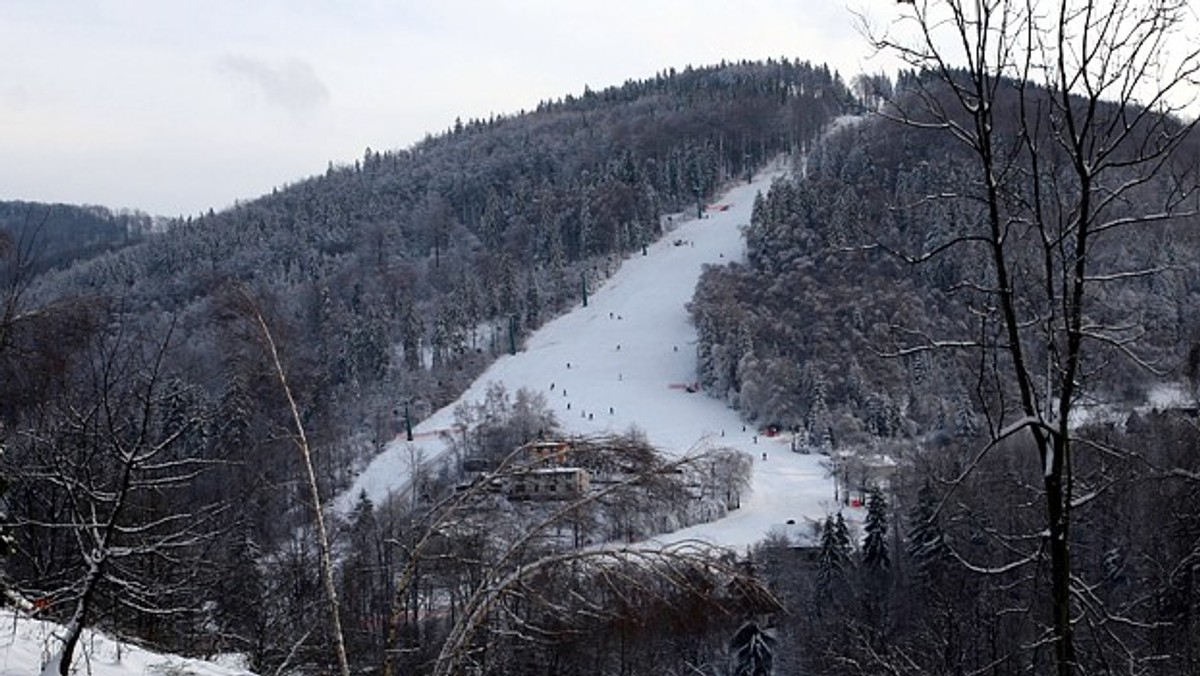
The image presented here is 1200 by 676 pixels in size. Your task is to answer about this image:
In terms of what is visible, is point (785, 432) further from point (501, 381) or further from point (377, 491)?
point (377, 491)

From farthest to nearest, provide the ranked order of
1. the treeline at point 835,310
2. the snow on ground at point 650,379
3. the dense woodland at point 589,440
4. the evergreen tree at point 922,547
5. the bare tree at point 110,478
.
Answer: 1. the treeline at point 835,310
2. the snow on ground at point 650,379
3. the evergreen tree at point 922,547
4. the bare tree at point 110,478
5. the dense woodland at point 589,440

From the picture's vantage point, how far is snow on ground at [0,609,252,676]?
509cm

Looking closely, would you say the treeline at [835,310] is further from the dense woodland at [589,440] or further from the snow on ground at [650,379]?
the snow on ground at [650,379]

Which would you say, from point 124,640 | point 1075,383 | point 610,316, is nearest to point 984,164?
point 1075,383

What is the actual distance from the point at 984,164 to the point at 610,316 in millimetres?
79579

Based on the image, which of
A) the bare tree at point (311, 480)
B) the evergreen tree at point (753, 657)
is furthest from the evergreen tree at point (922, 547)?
the bare tree at point (311, 480)

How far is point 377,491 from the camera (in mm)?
48438

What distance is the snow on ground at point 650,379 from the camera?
48281 millimetres

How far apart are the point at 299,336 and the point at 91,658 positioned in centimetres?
234

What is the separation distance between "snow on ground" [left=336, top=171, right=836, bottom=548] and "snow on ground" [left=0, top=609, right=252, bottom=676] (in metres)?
32.3

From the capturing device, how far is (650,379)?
71.2m

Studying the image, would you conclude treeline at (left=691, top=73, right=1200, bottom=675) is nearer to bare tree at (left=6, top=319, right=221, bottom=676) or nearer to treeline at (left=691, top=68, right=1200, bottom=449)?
treeline at (left=691, top=68, right=1200, bottom=449)

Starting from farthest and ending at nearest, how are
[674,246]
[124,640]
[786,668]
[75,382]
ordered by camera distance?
[674,246] < [786,668] < [75,382] < [124,640]

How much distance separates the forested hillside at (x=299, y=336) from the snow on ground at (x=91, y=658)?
23cm
